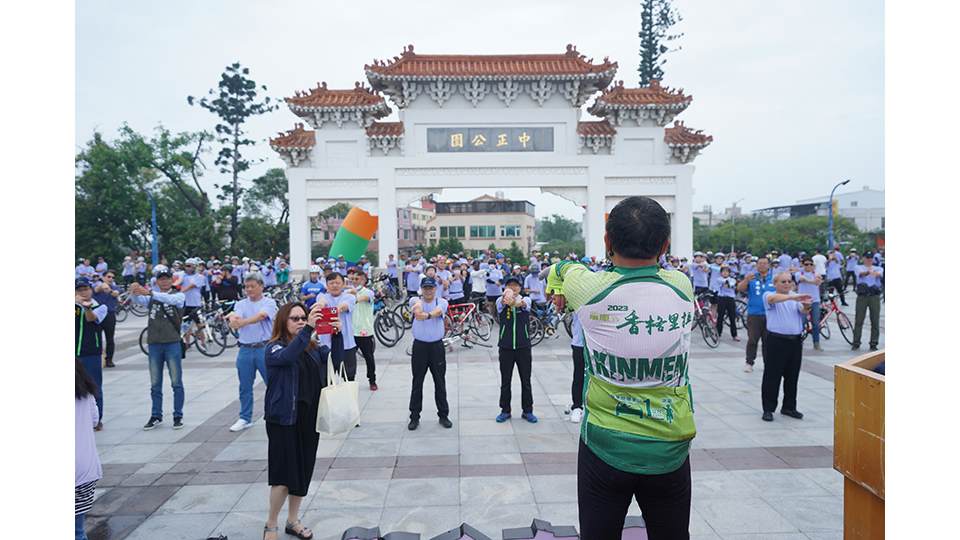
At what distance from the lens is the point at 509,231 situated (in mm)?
51656

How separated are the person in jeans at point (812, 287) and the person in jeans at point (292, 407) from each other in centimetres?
906

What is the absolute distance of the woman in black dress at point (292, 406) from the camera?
3771 millimetres

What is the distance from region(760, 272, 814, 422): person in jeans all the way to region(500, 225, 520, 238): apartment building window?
4498 centimetres

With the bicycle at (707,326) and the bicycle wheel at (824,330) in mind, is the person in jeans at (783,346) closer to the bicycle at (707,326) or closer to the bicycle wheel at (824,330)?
the bicycle at (707,326)

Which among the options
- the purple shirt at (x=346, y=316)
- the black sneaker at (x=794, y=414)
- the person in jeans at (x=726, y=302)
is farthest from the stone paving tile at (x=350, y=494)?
the person in jeans at (x=726, y=302)

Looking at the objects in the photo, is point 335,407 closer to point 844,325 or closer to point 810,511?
point 810,511

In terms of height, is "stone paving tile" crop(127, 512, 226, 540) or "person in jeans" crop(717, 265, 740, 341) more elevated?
"person in jeans" crop(717, 265, 740, 341)

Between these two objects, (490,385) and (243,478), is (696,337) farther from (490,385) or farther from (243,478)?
(243,478)

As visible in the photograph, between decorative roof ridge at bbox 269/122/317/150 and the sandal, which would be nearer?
the sandal

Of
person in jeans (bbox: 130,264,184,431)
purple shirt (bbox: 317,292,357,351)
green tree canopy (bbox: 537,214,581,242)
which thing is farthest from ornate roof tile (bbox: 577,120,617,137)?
green tree canopy (bbox: 537,214,581,242)

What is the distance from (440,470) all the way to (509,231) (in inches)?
1844

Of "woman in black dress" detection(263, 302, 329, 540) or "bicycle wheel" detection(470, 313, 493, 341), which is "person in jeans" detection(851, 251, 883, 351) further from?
"woman in black dress" detection(263, 302, 329, 540)

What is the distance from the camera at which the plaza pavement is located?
4223 mm

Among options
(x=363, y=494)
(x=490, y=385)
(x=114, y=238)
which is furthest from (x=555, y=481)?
(x=114, y=238)
